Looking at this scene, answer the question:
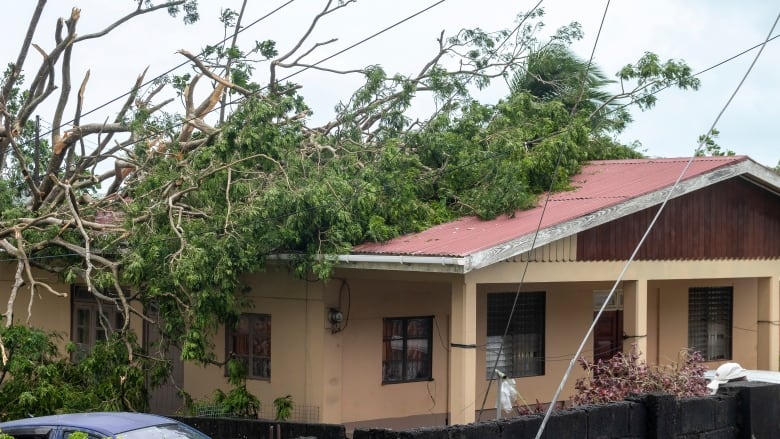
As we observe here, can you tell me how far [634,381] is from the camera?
1329 cm

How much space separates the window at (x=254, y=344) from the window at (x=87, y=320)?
3.61 meters

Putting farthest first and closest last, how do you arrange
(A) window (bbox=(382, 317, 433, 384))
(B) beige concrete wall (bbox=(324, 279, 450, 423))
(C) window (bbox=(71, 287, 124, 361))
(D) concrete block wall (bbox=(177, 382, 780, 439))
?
(C) window (bbox=(71, 287, 124, 361)), (A) window (bbox=(382, 317, 433, 384)), (B) beige concrete wall (bbox=(324, 279, 450, 423)), (D) concrete block wall (bbox=(177, 382, 780, 439))

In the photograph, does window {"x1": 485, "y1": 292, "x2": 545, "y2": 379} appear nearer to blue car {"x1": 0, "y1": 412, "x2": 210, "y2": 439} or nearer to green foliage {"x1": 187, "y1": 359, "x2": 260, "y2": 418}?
green foliage {"x1": 187, "y1": 359, "x2": 260, "y2": 418}

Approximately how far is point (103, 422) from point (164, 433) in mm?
568

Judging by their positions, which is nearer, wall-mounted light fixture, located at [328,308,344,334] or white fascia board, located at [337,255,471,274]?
white fascia board, located at [337,255,471,274]

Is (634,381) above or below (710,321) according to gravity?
below

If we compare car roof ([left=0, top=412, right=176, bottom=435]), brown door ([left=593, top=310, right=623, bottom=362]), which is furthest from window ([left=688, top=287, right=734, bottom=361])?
car roof ([left=0, top=412, right=176, bottom=435])

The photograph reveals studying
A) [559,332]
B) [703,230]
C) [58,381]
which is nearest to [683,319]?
[559,332]

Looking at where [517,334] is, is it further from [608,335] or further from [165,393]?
[165,393]

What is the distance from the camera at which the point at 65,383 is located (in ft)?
50.8

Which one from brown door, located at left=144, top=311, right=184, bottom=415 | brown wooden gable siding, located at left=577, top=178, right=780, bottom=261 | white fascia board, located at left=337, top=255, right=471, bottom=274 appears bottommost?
brown door, located at left=144, top=311, right=184, bottom=415

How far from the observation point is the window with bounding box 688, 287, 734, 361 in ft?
66.1

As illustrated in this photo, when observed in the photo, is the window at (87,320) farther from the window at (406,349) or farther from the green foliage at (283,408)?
the window at (406,349)

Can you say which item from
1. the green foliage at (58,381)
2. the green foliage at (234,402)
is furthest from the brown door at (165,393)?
the green foliage at (234,402)
